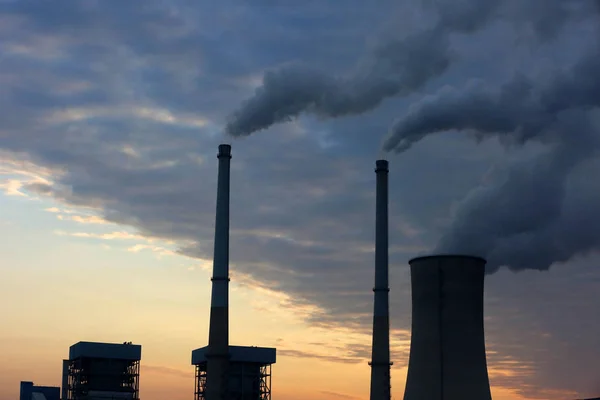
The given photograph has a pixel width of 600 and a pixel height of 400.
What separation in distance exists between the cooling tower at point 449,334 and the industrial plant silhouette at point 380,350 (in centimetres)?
4

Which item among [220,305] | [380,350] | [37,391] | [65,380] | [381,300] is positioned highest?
[381,300]

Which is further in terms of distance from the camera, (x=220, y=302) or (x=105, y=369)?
(x=105, y=369)

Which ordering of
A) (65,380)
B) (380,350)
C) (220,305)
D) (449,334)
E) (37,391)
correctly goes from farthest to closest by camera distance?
(37,391) < (65,380) < (380,350) < (220,305) < (449,334)

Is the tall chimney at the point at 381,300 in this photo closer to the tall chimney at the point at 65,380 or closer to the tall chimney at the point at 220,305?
the tall chimney at the point at 220,305

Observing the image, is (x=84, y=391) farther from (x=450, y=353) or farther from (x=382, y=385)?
(x=450, y=353)

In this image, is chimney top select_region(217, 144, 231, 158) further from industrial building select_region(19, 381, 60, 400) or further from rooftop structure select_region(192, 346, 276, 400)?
industrial building select_region(19, 381, 60, 400)

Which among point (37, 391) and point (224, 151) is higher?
point (224, 151)

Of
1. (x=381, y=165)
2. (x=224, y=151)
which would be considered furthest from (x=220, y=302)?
(x=381, y=165)

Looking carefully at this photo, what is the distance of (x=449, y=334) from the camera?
3072 cm

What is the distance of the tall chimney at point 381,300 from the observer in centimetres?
5156

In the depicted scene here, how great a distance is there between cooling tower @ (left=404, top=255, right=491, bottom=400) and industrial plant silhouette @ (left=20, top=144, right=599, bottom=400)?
4 centimetres

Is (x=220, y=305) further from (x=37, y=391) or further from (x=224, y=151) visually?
(x=37, y=391)

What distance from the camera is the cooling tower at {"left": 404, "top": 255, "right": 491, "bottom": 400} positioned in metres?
30.4

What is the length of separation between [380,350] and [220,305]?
11086mm
